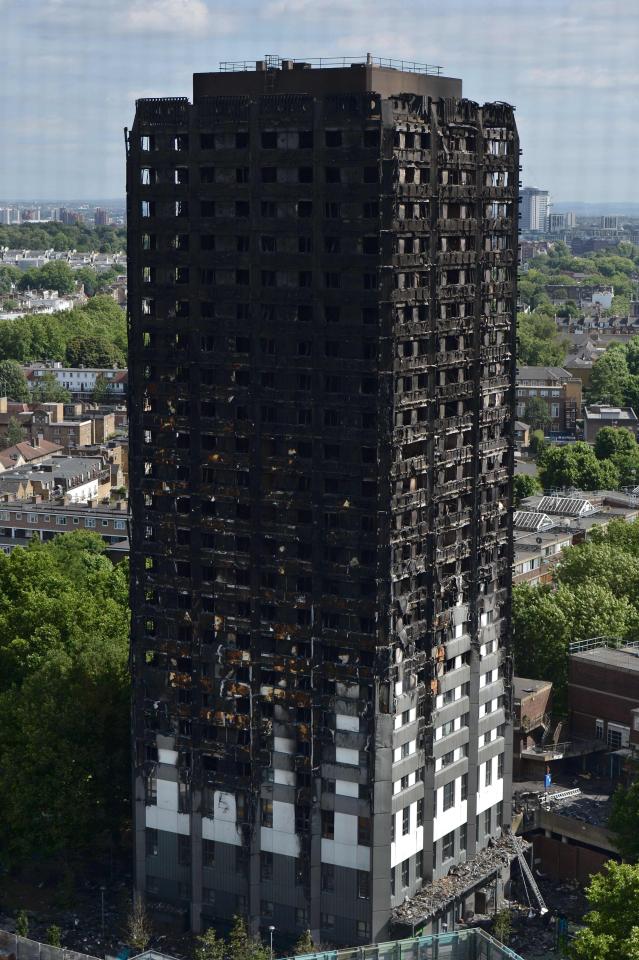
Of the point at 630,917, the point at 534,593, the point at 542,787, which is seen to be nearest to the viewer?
the point at 630,917

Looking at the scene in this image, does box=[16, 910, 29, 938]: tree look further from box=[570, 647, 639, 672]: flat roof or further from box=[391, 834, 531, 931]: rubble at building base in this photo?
box=[570, 647, 639, 672]: flat roof

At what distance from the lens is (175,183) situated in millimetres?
88688

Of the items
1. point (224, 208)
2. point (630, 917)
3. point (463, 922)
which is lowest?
point (463, 922)

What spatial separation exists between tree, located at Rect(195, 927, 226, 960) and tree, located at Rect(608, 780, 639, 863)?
21.6 m

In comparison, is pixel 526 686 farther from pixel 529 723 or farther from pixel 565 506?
pixel 565 506

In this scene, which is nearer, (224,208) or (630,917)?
(630,917)

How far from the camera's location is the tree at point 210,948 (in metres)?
83.5

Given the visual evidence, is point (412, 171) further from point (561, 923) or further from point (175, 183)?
point (561, 923)

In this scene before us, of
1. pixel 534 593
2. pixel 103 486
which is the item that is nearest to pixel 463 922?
pixel 534 593

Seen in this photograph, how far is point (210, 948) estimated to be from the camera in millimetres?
84875

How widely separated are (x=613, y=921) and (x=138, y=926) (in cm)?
2554

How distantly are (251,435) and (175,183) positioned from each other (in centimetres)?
1332

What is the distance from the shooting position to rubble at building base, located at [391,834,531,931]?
87.0 metres

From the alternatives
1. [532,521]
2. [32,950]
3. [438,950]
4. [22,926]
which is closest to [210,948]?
[32,950]
